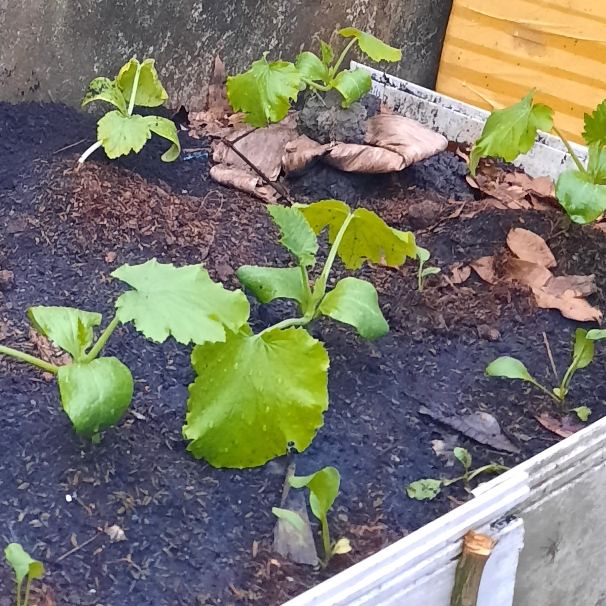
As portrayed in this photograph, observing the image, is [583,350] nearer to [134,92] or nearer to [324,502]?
[324,502]

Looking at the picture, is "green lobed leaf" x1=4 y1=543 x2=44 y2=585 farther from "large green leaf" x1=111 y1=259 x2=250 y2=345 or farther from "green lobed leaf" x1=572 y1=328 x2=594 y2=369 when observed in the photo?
"green lobed leaf" x1=572 y1=328 x2=594 y2=369

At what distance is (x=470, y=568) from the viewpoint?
0.71 metres

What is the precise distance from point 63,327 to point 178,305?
14 centimetres

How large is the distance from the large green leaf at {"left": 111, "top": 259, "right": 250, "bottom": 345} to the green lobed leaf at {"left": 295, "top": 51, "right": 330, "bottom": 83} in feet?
2.74

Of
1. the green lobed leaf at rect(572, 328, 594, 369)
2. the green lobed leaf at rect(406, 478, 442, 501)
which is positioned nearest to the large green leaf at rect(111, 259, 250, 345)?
the green lobed leaf at rect(406, 478, 442, 501)

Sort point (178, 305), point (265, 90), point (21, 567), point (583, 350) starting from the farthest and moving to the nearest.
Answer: point (265, 90) < point (583, 350) < point (178, 305) < point (21, 567)

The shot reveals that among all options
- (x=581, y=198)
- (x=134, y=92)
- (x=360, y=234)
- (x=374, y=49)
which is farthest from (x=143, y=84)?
(x=581, y=198)

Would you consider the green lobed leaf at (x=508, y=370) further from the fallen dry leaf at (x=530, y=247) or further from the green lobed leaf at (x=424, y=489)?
the fallen dry leaf at (x=530, y=247)

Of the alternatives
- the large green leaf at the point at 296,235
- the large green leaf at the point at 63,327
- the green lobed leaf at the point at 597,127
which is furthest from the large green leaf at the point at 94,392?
the green lobed leaf at the point at 597,127

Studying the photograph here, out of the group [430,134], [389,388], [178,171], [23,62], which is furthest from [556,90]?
[23,62]

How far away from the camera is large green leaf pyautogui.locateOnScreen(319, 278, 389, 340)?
865mm

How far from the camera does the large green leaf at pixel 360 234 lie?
0.94 metres

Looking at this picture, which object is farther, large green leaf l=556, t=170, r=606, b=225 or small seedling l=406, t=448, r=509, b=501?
large green leaf l=556, t=170, r=606, b=225

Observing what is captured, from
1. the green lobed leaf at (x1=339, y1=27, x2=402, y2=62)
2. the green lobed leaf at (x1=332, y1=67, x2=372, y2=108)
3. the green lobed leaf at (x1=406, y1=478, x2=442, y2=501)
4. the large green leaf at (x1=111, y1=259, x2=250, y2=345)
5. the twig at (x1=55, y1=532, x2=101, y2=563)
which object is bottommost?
the twig at (x1=55, y1=532, x2=101, y2=563)
